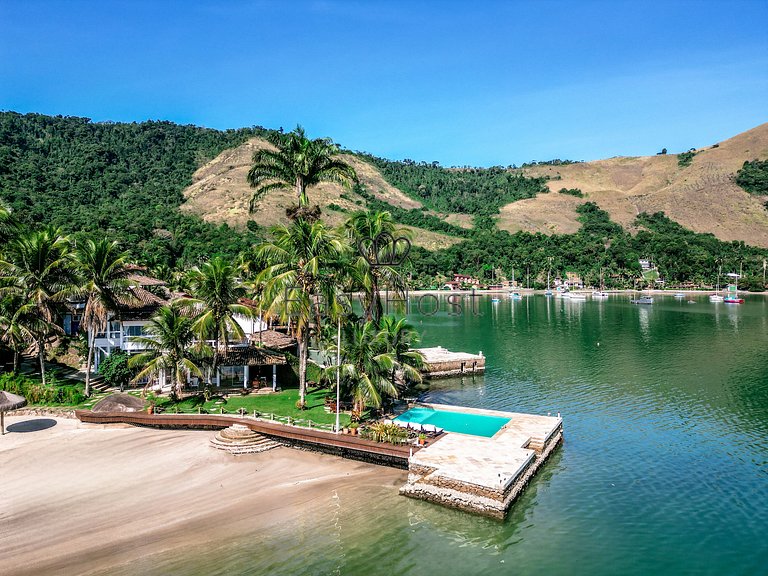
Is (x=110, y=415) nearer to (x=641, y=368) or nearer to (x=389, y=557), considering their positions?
(x=389, y=557)

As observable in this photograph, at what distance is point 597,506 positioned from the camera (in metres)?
22.1

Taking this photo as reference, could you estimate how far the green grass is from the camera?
2955 cm

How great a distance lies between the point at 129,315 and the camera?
40.1 meters

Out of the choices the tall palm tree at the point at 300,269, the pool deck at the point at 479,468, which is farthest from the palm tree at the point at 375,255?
the pool deck at the point at 479,468

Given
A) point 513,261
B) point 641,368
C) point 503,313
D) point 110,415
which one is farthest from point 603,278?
point 110,415

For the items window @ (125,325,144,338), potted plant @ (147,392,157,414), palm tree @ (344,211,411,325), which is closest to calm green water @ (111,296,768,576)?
palm tree @ (344,211,411,325)

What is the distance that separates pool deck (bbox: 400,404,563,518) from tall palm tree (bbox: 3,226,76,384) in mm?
26948

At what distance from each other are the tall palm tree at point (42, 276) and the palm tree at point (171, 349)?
7696 mm

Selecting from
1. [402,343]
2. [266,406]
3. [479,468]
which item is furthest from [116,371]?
[479,468]

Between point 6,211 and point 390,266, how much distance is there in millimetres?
30556

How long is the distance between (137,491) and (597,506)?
19911 millimetres

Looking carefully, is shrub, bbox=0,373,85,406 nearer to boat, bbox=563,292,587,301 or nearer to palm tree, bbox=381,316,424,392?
palm tree, bbox=381,316,424,392

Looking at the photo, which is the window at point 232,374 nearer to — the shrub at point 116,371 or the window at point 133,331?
the shrub at point 116,371

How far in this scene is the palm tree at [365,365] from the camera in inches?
1117
